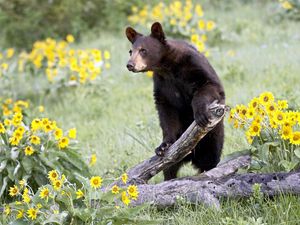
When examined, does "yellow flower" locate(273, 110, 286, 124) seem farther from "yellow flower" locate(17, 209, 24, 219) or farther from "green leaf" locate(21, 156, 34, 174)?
"green leaf" locate(21, 156, 34, 174)

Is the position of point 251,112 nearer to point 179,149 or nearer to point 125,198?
point 179,149

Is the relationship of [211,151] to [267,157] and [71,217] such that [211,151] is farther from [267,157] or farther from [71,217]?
[71,217]

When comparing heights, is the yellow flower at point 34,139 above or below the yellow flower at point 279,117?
below

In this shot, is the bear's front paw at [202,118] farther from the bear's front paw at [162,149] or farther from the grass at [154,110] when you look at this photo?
the grass at [154,110]

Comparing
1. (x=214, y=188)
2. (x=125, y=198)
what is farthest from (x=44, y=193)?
(x=214, y=188)

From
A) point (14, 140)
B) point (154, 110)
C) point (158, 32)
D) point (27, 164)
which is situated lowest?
point (154, 110)

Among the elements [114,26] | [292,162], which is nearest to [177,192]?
[292,162]

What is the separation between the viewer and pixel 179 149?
4.54 m

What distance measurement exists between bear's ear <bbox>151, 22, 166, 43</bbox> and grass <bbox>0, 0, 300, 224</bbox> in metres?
1.13

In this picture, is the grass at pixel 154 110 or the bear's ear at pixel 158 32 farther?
the bear's ear at pixel 158 32

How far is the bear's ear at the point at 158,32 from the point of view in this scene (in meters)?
4.77

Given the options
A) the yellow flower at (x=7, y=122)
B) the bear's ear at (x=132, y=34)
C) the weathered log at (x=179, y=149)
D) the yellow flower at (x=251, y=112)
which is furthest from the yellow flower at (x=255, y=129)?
the yellow flower at (x=7, y=122)

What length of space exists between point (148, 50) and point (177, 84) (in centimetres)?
33

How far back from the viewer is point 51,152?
17.0 ft
